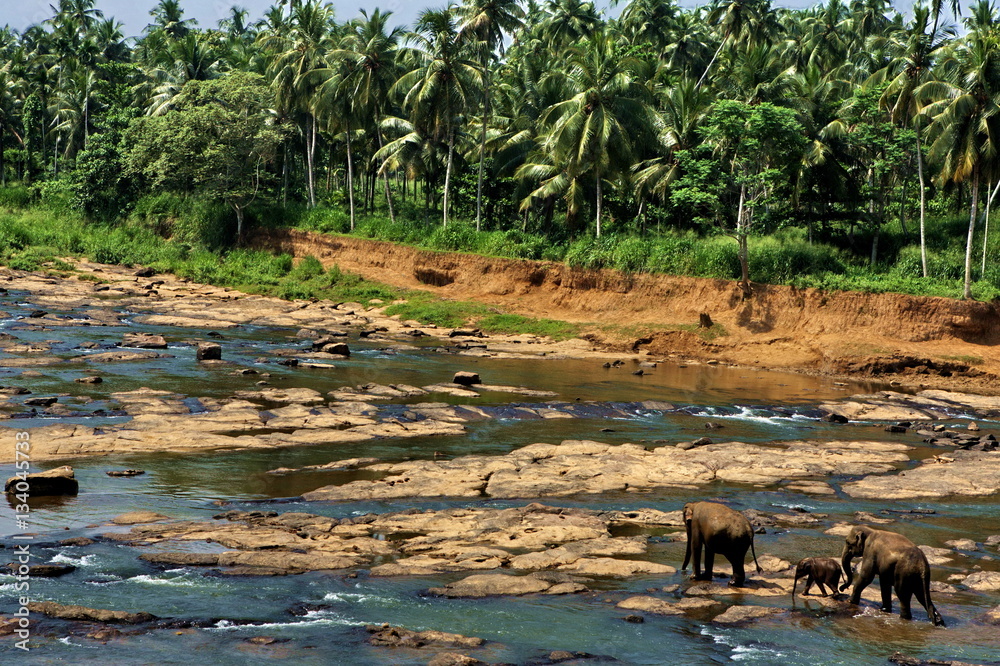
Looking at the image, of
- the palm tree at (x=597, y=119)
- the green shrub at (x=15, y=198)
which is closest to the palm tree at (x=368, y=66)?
the palm tree at (x=597, y=119)

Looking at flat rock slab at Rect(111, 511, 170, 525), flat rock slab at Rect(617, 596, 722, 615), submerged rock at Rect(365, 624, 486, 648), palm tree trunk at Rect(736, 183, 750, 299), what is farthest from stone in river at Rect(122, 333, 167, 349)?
flat rock slab at Rect(617, 596, 722, 615)

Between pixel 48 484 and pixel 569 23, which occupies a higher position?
pixel 569 23

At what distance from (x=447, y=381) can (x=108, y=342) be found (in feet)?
42.3

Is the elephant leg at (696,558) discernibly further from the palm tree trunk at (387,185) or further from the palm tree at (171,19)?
the palm tree at (171,19)

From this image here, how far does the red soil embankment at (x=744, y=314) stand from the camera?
36.2m

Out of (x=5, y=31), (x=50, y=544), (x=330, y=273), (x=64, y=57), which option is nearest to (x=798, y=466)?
(x=50, y=544)

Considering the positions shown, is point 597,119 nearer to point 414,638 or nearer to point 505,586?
point 505,586

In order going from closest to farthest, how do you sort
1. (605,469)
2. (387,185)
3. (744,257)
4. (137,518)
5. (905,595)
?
1. (905,595)
2. (137,518)
3. (605,469)
4. (744,257)
5. (387,185)

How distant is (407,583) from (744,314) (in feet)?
99.4

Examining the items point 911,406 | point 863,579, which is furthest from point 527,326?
point 863,579

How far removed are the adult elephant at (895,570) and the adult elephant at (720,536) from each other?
139 cm

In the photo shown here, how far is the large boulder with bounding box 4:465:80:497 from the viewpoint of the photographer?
15.9 meters

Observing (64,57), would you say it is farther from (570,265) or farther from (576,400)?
(576,400)

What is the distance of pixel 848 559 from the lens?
40.2 ft
